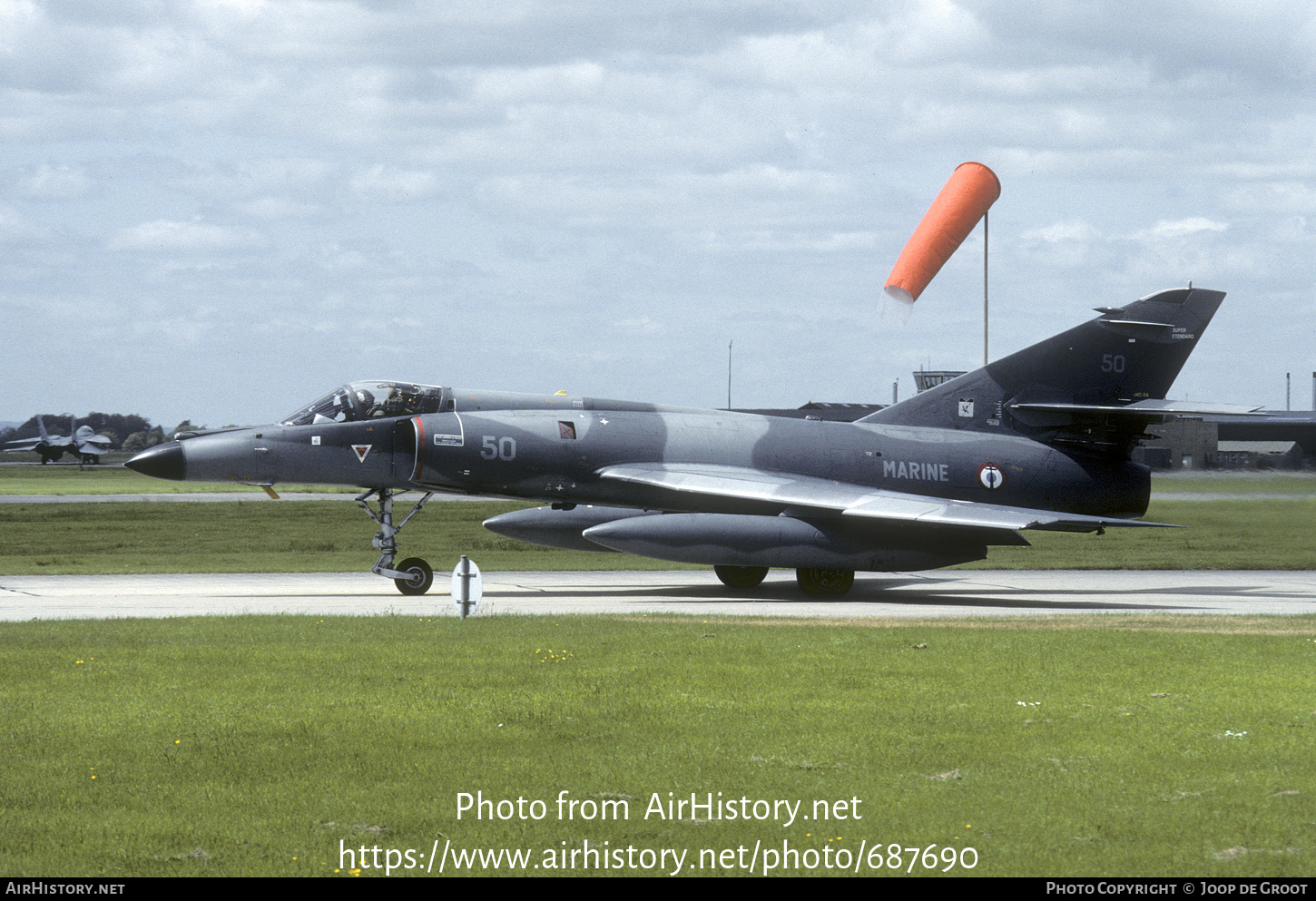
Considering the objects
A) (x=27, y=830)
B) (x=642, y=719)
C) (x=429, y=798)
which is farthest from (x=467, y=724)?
(x=27, y=830)

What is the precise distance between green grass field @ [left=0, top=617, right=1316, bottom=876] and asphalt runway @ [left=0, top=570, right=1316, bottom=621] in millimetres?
5087

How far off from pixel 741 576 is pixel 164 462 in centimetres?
1006

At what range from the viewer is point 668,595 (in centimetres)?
2219

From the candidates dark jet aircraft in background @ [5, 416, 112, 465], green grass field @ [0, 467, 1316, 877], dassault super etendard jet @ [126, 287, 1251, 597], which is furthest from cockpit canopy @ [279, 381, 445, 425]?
dark jet aircraft in background @ [5, 416, 112, 465]

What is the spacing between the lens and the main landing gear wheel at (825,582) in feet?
75.3

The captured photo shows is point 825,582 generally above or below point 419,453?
below

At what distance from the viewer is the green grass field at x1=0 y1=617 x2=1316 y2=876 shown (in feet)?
21.0

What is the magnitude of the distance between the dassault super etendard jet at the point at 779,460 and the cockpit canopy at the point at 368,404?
3cm

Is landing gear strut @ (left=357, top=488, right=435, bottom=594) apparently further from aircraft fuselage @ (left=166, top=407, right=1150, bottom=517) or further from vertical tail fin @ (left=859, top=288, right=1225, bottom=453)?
vertical tail fin @ (left=859, top=288, right=1225, bottom=453)

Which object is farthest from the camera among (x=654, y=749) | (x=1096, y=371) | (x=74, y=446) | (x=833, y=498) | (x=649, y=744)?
(x=74, y=446)

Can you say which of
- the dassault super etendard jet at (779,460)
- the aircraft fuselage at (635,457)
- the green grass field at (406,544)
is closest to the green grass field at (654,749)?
the aircraft fuselage at (635,457)

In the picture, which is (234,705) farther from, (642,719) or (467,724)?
(642,719)

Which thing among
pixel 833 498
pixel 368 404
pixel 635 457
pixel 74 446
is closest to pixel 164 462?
pixel 368 404

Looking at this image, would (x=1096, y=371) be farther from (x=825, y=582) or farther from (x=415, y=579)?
(x=415, y=579)
